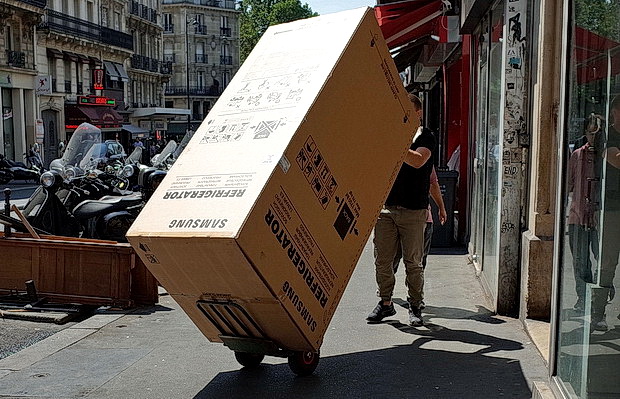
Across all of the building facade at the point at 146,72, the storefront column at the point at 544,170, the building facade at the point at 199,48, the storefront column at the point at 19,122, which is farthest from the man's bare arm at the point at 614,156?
the building facade at the point at 199,48

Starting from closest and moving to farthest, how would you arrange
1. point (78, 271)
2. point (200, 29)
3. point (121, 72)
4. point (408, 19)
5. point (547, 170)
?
point (547, 170), point (78, 271), point (408, 19), point (121, 72), point (200, 29)

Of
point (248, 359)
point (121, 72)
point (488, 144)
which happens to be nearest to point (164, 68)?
point (121, 72)

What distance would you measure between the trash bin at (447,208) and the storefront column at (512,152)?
14.5 ft

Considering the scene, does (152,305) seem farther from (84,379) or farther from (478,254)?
(478,254)

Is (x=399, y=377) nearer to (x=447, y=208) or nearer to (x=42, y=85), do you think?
(x=447, y=208)

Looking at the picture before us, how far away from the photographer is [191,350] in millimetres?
6500

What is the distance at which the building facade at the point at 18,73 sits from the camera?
4153 cm

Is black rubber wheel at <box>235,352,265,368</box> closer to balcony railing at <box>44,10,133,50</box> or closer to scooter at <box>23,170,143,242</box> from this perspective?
scooter at <box>23,170,143,242</box>

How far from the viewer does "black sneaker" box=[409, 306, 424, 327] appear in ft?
23.1

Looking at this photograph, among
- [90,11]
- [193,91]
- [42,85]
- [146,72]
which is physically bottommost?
[42,85]

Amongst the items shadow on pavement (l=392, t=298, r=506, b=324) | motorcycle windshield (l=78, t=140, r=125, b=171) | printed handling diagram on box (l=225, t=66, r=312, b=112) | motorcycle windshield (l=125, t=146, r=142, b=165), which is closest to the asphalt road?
printed handling diagram on box (l=225, t=66, r=312, b=112)

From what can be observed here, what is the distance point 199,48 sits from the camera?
100 m

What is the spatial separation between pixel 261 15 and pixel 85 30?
50354mm

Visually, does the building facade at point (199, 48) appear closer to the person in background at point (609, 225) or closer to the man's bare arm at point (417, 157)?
the man's bare arm at point (417, 157)
